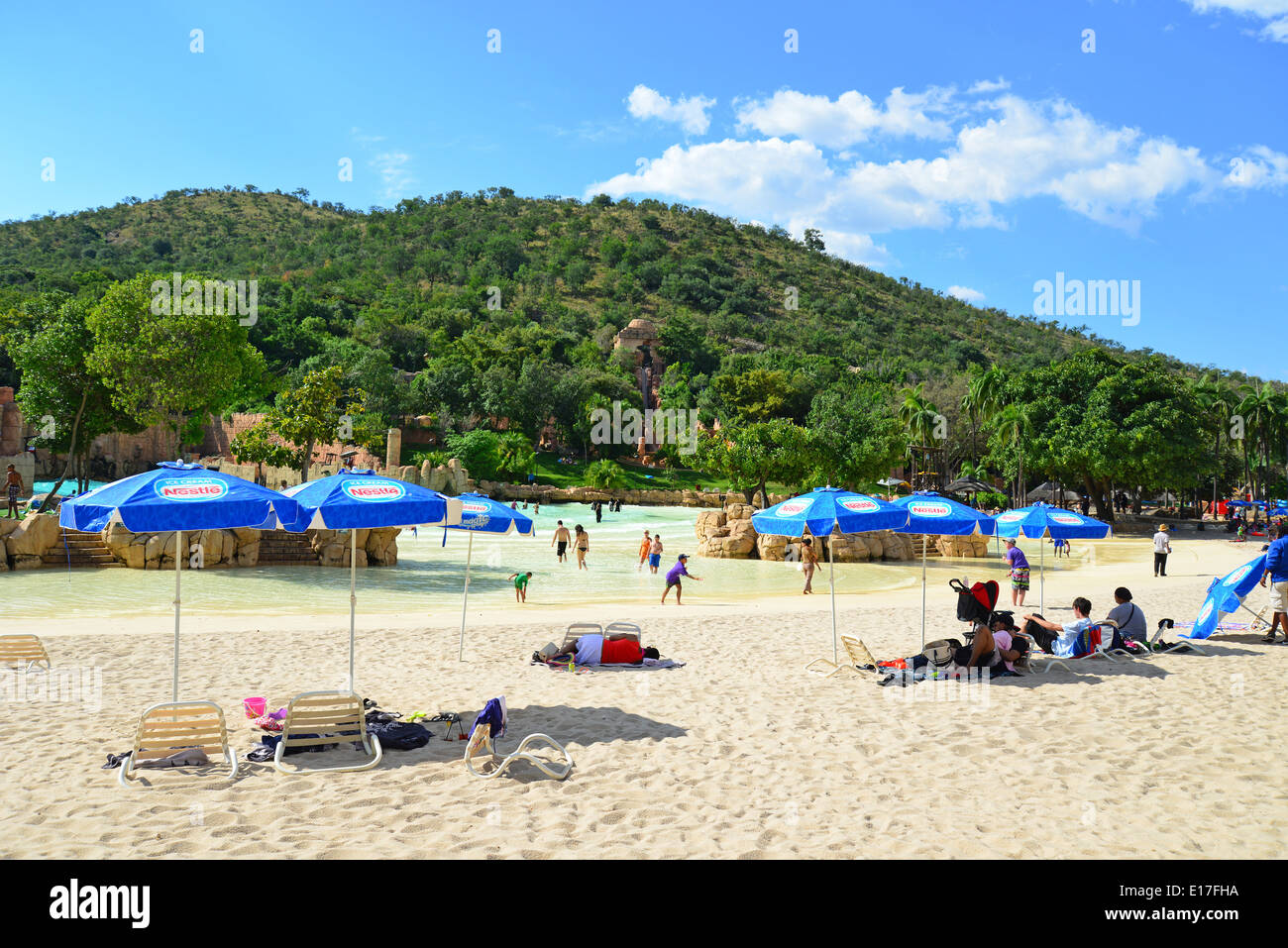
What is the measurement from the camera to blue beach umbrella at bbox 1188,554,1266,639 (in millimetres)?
12508

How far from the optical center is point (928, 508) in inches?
431

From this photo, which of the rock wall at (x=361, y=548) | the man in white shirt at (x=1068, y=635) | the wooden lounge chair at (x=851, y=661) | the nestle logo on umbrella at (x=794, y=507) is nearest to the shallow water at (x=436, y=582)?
the rock wall at (x=361, y=548)

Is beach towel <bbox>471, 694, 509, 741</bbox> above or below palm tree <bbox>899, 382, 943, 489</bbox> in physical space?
below

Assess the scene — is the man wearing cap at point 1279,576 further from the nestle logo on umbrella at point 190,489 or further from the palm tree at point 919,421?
the palm tree at point 919,421

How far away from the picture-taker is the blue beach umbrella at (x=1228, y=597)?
12.5m

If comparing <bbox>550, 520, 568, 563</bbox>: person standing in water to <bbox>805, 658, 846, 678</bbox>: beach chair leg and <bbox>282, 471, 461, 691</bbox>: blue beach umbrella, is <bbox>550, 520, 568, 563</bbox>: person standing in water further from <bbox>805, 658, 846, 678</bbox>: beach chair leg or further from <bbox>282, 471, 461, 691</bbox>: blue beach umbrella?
<bbox>282, 471, 461, 691</bbox>: blue beach umbrella

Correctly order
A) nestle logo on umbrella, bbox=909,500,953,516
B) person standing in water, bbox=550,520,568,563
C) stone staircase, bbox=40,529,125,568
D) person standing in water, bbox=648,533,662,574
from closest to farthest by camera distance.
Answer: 1. nestle logo on umbrella, bbox=909,500,953,516
2. stone staircase, bbox=40,529,125,568
3. person standing in water, bbox=648,533,662,574
4. person standing in water, bbox=550,520,568,563

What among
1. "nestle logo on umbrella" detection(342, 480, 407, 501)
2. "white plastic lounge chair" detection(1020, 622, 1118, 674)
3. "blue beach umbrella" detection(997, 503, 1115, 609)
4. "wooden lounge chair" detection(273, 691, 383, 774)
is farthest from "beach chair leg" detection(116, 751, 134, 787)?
"blue beach umbrella" detection(997, 503, 1115, 609)

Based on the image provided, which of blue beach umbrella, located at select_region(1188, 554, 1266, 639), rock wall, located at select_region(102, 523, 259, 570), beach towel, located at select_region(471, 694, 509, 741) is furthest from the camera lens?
rock wall, located at select_region(102, 523, 259, 570)

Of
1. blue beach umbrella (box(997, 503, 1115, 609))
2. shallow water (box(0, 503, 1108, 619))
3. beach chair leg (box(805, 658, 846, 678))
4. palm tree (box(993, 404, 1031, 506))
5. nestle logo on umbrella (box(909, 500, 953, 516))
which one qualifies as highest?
palm tree (box(993, 404, 1031, 506))

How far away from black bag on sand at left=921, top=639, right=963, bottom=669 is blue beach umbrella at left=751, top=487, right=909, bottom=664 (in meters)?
1.56

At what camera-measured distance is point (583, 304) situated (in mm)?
129875
